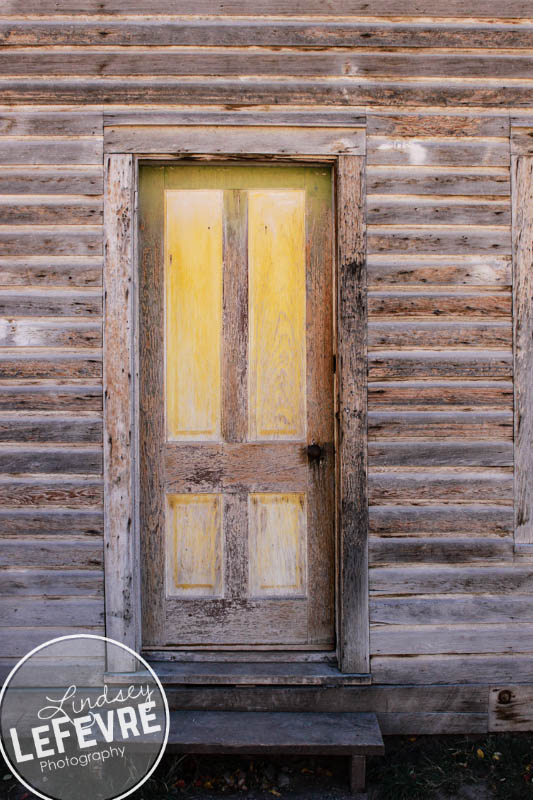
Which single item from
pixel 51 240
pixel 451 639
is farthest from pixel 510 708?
pixel 51 240

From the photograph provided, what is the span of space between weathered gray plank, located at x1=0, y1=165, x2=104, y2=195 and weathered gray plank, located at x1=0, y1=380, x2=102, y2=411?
3.06ft

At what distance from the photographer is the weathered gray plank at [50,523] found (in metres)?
3.12

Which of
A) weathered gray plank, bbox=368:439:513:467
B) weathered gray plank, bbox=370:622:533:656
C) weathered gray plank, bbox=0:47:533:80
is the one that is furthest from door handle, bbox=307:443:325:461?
weathered gray plank, bbox=0:47:533:80

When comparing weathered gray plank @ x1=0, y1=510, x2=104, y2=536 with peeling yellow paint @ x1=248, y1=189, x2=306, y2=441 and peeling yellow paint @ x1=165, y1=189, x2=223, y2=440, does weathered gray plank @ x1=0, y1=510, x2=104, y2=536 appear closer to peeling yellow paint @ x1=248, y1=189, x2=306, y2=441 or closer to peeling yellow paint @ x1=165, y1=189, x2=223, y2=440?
peeling yellow paint @ x1=165, y1=189, x2=223, y2=440

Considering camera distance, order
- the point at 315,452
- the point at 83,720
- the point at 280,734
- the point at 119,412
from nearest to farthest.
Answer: the point at 280,734 < the point at 83,720 < the point at 119,412 < the point at 315,452

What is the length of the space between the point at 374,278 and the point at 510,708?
2207mm

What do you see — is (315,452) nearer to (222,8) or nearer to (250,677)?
(250,677)

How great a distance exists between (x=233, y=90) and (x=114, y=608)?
258 centimetres

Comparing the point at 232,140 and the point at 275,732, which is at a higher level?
the point at 232,140

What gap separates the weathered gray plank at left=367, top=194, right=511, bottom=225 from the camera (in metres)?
3.14

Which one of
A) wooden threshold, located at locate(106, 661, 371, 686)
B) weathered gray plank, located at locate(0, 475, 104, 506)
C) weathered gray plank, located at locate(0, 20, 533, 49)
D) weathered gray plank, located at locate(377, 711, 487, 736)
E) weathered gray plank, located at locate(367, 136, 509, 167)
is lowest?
weathered gray plank, located at locate(377, 711, 487, 736)

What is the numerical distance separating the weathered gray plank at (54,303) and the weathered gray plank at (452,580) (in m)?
1.90

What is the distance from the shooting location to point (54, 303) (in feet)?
10.3

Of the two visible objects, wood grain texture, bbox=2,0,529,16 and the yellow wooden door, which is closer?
wood grain texture, bbox=2,0,529,16
